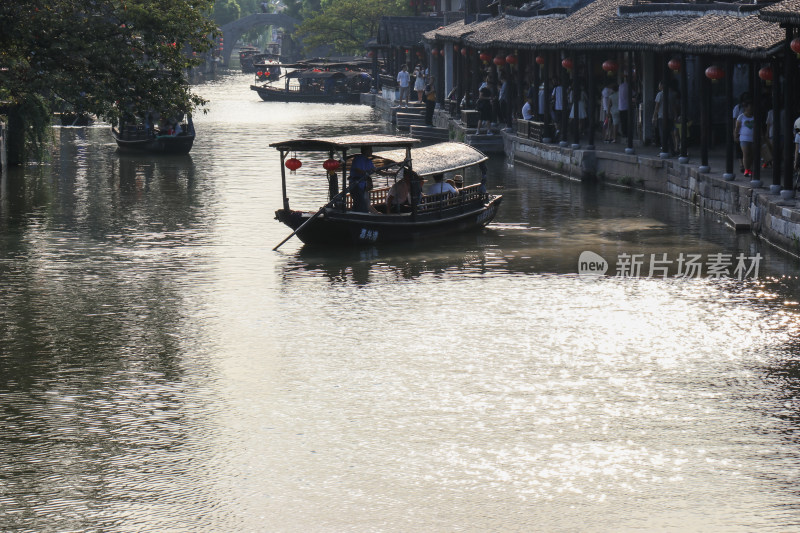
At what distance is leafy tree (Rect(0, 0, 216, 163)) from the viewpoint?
78.6 ft

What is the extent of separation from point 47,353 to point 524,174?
18758 mm

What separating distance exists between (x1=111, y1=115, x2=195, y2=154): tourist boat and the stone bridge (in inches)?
2693

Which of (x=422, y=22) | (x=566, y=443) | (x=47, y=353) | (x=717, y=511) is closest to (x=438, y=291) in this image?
(x=47, y=353)

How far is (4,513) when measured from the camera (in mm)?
9086

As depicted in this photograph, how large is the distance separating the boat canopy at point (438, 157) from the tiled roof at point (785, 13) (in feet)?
18.0

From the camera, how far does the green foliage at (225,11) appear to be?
127 m

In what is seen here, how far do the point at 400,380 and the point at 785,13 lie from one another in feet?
29.1

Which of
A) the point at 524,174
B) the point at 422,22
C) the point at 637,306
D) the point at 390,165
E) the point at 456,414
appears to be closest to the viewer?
the point at 456,414

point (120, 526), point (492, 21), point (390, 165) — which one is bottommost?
point (120, 526)

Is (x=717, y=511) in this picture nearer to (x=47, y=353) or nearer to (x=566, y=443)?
(x=566, y=443)

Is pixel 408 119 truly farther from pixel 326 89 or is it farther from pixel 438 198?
pixel 438 198

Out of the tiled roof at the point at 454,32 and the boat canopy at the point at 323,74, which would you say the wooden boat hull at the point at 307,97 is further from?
the tiled roof at the point at 454,32

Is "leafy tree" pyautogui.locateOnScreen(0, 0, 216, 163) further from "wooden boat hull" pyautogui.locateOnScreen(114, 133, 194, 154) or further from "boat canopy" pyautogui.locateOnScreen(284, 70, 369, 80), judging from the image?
"boat canopy" pyautogui.locateOnScreen(284, 70, 369, 80)

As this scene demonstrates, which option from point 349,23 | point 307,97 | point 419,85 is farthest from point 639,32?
point 349,23
